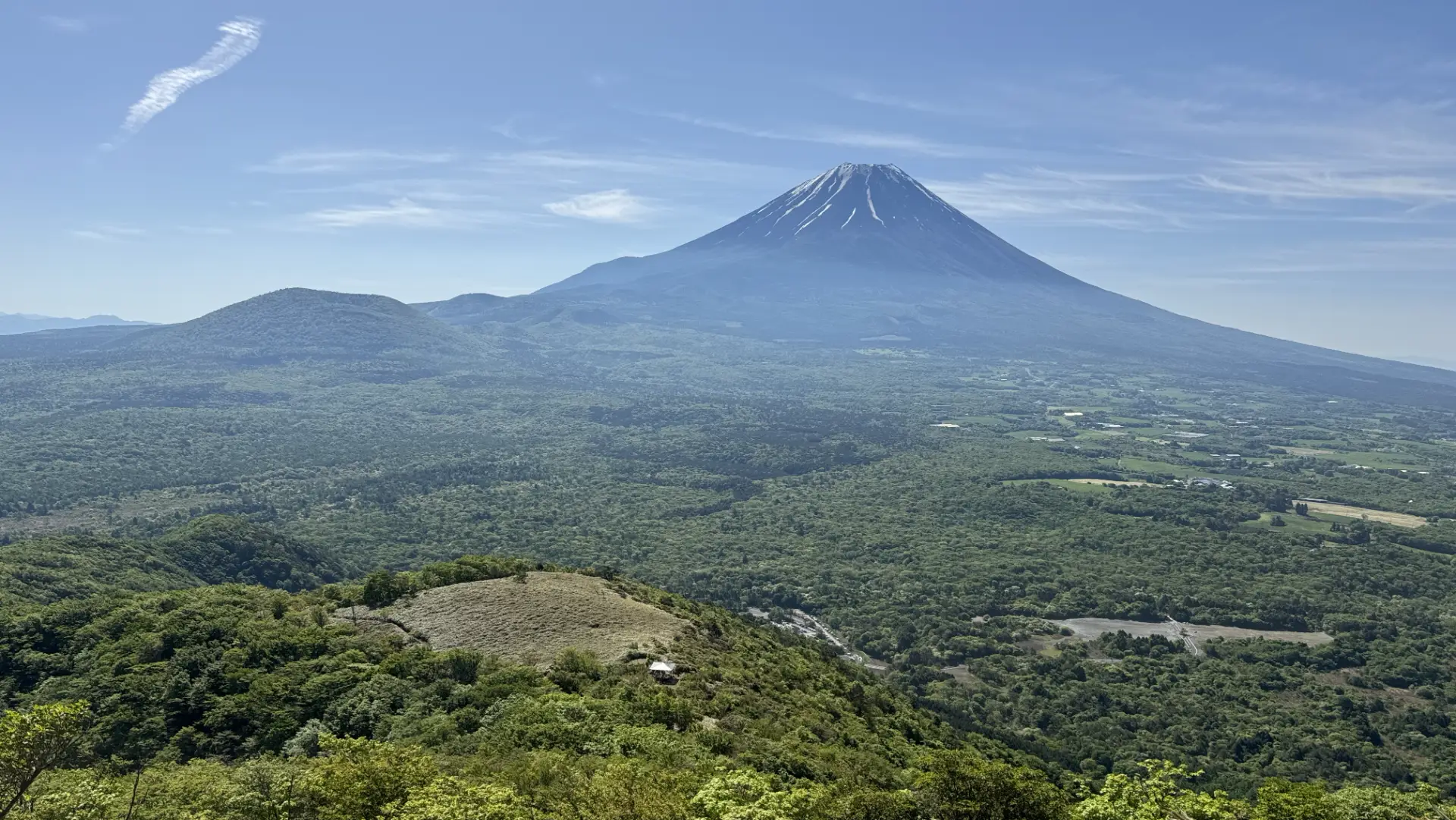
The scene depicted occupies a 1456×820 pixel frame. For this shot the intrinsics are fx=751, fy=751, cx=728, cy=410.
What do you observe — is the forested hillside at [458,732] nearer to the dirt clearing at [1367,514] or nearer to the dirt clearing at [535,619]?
the dirt clearing at [535,619]

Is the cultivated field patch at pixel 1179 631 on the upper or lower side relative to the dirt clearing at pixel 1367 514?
lower

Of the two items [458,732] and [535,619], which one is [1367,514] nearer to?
[535,619]

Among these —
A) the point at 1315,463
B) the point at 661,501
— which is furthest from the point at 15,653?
the point at 1315,463

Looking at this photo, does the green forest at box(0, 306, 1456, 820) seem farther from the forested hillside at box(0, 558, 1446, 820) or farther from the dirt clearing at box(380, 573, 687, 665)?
the dirt clearing at box(380, 573, 687, 665)

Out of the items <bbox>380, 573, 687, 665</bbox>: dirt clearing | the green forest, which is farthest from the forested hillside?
<bbox>380, 573, 687, 665</bbox>: dirt clearing

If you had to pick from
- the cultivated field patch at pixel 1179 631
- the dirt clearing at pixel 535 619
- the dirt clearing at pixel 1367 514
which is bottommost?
the cultivated field patch at pixel 1179 631

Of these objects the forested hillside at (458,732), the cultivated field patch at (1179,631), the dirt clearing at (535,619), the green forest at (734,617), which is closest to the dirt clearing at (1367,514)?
the green forest at (734,617)

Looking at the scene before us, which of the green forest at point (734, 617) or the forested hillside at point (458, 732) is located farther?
the green forest at point (734, 617)

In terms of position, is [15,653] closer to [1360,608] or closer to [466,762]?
[466,762]
